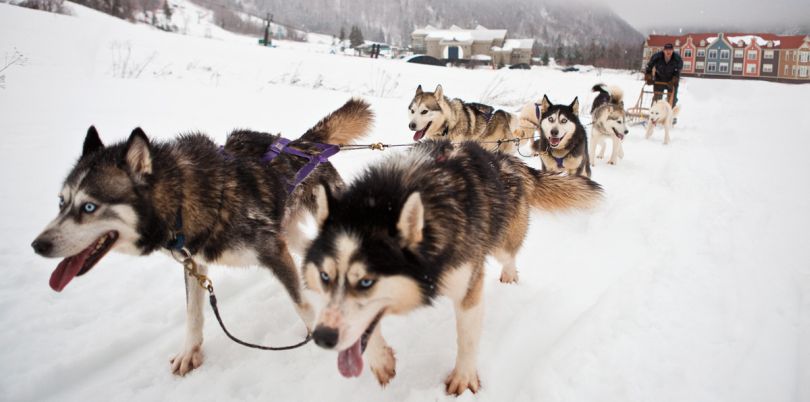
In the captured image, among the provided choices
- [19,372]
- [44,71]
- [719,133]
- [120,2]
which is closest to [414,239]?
[19,372]

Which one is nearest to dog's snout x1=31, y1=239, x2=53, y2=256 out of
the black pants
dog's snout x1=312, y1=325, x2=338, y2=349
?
dog's snout x1=312, y1=325, x2=338, y2=349

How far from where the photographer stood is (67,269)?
164 cm

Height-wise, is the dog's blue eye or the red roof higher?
the red roof

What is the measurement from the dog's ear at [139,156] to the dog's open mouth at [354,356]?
118 centimetres

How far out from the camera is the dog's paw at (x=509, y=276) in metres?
2.84

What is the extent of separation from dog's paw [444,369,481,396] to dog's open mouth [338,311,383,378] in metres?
0.60

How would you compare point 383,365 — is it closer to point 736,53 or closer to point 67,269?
point 67,269

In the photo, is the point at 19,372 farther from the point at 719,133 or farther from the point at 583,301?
the point at 719,133

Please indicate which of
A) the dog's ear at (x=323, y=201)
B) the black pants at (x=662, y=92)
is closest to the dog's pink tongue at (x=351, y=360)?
the dog's ear at (x=323, y=201)

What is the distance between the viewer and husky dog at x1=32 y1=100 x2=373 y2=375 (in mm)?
1642

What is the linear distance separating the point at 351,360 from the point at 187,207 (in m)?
1.06

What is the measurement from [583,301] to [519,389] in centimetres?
96

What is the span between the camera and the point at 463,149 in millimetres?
2283

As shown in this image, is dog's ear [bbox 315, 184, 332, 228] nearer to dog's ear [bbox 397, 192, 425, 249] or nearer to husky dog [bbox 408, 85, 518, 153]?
dog's ear [bbox 397, 192, 425, 249]
